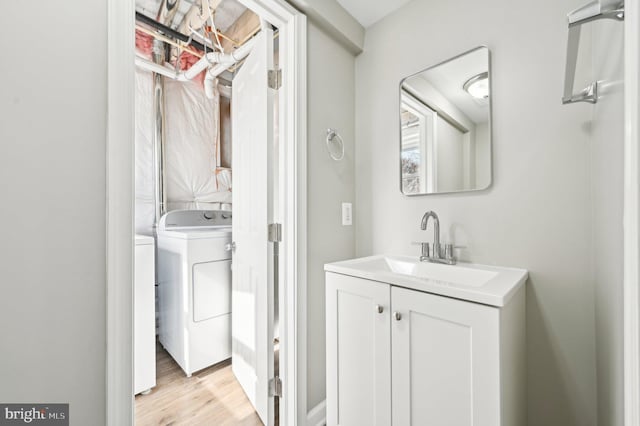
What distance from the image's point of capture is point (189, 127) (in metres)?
2.61

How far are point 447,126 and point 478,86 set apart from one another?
0.70 feet

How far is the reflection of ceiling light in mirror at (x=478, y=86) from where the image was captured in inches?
49.3

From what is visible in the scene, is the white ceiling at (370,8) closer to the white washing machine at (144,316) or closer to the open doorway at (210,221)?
the open doorway at (210,221)

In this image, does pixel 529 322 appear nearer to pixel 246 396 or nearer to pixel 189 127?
pixel 246 396

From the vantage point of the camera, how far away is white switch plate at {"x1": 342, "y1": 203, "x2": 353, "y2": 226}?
1688 mm

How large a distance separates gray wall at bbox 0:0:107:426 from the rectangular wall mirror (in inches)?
53.6

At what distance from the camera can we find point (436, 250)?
1335mm

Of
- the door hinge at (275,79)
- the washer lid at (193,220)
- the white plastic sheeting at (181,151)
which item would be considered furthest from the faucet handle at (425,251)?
the white plastic sheeting at (181,151)

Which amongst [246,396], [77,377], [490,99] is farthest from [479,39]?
[246,396]

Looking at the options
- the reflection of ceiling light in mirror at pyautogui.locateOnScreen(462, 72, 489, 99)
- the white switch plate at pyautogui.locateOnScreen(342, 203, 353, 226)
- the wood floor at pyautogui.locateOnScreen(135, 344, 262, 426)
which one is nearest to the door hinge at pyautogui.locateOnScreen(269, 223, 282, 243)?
the white switch plate at pyautogui.locateOnScreen(342, 203, 353, 226)

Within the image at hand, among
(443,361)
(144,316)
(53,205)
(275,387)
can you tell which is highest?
(53,205)

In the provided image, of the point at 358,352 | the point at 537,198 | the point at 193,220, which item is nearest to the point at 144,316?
the point at 193,220

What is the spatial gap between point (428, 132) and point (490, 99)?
31 cm

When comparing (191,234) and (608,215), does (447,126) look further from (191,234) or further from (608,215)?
(191,234)
